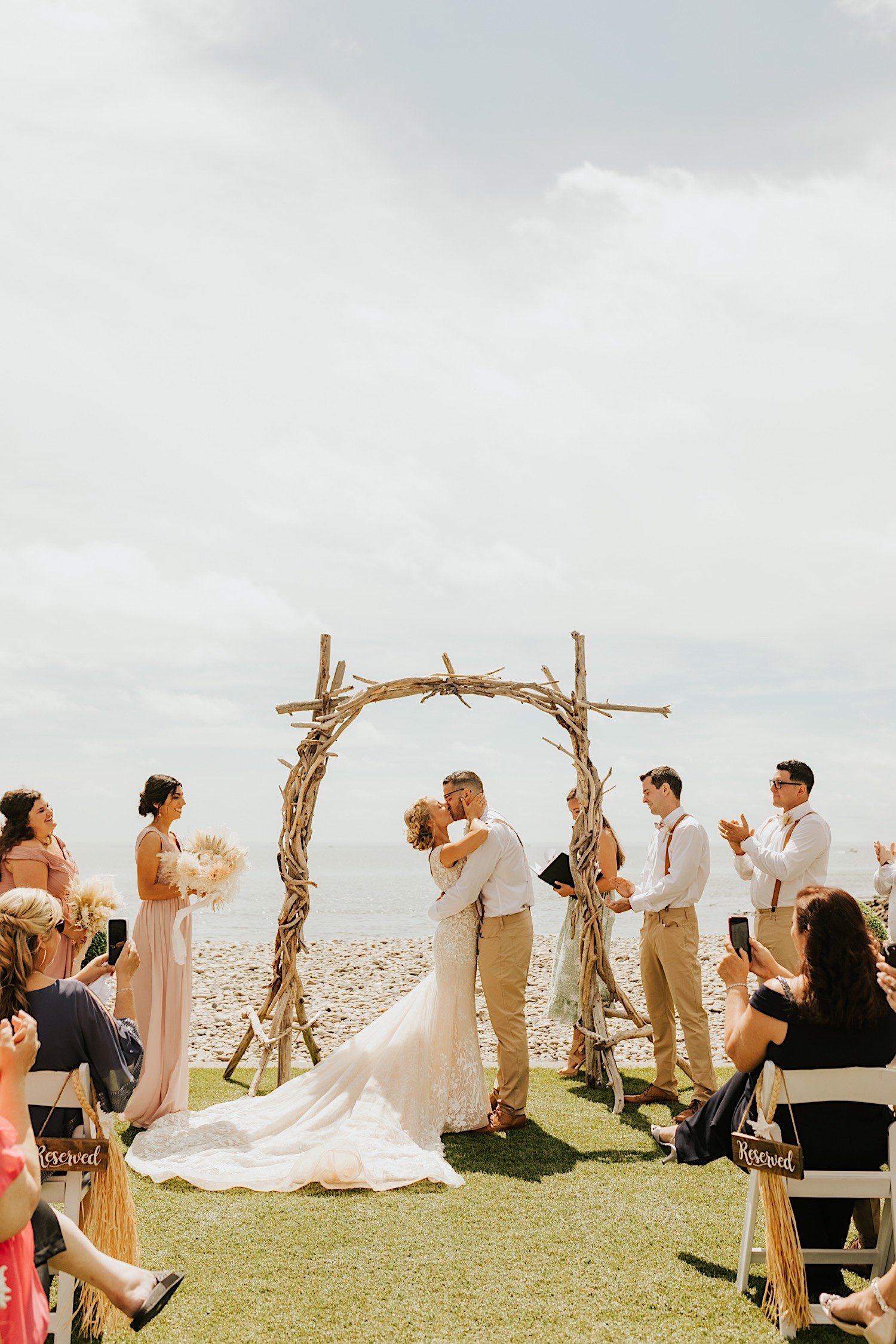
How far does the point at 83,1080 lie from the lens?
3.73 m

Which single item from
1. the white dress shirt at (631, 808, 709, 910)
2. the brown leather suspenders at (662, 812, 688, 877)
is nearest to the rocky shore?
the white dress shirt at (631, 808, 709, 910)

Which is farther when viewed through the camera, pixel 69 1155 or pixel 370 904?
pixel 370 904

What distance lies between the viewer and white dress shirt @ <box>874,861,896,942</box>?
26.6 feet

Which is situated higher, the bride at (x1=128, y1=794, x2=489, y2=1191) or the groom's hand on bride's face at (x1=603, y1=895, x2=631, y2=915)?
the groom's hand on bride's face at (x1=603, y1=895, x2=631, y2=915)

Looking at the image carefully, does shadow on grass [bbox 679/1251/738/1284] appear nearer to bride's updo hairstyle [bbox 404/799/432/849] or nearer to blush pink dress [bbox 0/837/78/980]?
bride's updo hairstyle [bbox 404/799/432/849]

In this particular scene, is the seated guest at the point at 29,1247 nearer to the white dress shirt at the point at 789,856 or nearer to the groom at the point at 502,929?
the groom at the point at 502,929

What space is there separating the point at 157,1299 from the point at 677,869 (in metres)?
4.38

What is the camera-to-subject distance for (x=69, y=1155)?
368 centimetres

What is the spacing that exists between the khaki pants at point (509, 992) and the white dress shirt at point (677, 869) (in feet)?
2.91

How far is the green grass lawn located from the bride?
0.16m

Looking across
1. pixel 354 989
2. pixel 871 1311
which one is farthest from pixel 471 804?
pixel 354 989

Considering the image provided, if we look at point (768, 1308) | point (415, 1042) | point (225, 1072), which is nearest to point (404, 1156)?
point (415, 1042)

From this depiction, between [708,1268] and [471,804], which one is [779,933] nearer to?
[471,804]

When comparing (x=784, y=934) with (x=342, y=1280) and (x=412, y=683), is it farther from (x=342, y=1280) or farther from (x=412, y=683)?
(x=342, y=1280)
